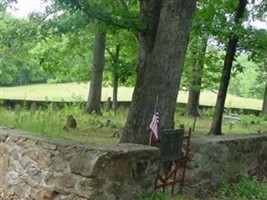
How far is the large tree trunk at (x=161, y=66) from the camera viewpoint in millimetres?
6438

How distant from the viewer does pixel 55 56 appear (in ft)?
57.1

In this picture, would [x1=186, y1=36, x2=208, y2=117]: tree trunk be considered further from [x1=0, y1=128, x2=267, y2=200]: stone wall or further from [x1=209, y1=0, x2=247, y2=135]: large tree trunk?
[x1=0, y1=128, x2=267, y2=200]: stone wall

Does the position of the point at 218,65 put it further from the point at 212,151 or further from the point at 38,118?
the point at 212,151

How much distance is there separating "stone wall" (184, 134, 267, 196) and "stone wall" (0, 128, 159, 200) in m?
1.39

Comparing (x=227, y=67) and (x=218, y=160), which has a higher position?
(x=227, y=67)

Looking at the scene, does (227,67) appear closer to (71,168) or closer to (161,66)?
(161,66)

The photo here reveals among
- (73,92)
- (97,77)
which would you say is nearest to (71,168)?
(97,77)

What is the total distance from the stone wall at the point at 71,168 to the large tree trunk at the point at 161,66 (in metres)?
1.16

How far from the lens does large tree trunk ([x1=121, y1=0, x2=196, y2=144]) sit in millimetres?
6438

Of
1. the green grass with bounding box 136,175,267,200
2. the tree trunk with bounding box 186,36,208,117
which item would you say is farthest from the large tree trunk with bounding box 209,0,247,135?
the tree trunk with bounding box 186,36,208,117

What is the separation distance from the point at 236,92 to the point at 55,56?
38105mm

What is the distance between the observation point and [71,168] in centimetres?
498

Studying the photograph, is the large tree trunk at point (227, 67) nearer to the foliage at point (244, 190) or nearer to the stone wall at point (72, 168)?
the foliage at point (244, 190)

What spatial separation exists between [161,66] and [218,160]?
205 cm
